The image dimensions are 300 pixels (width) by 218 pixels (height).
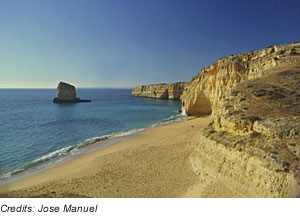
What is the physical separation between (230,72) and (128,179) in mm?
19347

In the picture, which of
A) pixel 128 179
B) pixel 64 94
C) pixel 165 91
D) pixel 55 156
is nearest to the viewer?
pixel 128 179

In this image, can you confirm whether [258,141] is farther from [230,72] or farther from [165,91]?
[165,91]

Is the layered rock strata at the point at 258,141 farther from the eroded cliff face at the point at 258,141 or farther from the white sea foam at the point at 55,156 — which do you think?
the white sea foam at the point at 55,156

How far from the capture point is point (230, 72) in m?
20.6

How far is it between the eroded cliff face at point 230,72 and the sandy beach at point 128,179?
21.4ft

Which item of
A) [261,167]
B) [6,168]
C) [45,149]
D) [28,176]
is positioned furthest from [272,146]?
[45,149]

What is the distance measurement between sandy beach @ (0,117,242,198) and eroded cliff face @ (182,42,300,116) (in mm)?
6509

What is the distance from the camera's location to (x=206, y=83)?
26.2 m

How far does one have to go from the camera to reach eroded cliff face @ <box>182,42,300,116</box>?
41.9 feet

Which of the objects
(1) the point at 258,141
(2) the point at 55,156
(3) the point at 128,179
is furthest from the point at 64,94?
(1) the point at 258,141

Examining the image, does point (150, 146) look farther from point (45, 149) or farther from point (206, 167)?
point (45, 149)

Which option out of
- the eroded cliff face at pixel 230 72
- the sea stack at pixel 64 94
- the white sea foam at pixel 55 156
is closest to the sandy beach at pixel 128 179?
the white sea foam at pixel 55 156

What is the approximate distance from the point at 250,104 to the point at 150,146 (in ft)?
27.3

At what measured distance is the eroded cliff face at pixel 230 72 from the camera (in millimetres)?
12777
